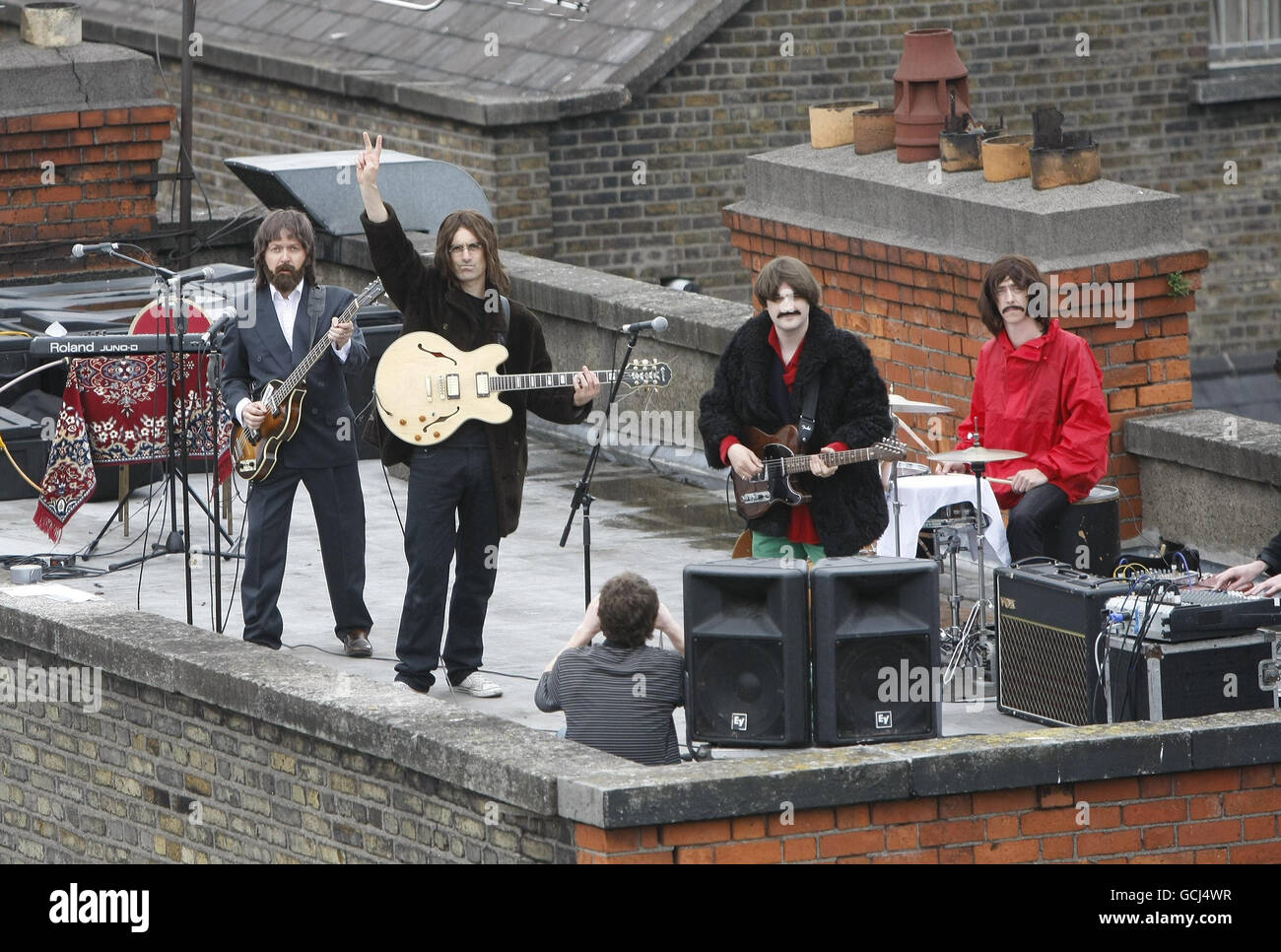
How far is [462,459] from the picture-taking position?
29.0 feet

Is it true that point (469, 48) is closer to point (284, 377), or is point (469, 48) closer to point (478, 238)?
point (284, 377)

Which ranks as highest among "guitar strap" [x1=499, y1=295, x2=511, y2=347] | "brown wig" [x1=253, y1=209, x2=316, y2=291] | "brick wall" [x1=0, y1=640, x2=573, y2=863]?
"brown wig" [x1=253, y1=209, x2=316, y2=291]

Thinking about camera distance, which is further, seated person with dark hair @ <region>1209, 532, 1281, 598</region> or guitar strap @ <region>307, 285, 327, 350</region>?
guitar strap @ <region>307, 285, 327, 350</region>

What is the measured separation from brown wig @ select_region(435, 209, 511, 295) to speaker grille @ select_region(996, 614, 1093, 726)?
2169 millimetres

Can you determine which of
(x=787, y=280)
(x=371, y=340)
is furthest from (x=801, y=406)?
(x=371, y=340)

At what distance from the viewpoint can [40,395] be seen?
1272cm

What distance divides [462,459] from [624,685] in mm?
1584

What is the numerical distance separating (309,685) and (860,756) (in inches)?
74.0

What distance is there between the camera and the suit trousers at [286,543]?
924 cm

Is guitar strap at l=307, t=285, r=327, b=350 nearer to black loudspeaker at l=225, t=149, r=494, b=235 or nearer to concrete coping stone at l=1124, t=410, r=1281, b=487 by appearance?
concrete coping stone at l=1124, t=410, r=1281, b=487

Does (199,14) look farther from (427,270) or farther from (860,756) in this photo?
(860,756)

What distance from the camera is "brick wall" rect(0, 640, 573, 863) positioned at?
7.21 metres

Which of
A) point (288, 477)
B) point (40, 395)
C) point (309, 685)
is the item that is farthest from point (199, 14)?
point (309, 685)

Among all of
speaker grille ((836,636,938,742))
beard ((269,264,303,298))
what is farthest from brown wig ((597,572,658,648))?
beard ((269,264,303,298))
